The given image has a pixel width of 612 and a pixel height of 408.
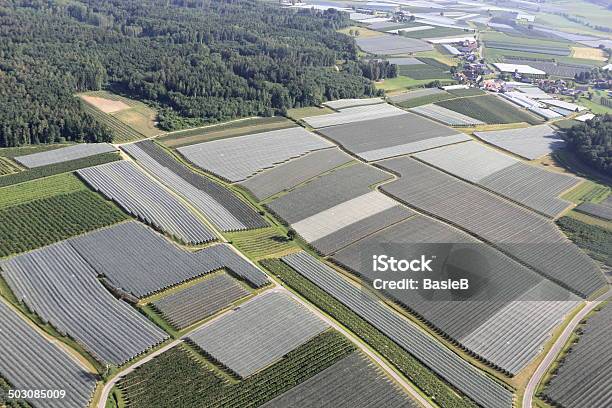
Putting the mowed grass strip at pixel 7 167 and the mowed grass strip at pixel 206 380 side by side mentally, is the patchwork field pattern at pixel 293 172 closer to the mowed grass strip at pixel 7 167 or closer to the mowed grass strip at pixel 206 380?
the mowed grass strip at pixel 206 380

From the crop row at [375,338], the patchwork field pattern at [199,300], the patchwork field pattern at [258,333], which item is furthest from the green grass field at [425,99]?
the patchwork field pattern at [258,333]

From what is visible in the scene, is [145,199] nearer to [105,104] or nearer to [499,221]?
[105,104]

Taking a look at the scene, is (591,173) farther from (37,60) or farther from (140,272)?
(37,60)

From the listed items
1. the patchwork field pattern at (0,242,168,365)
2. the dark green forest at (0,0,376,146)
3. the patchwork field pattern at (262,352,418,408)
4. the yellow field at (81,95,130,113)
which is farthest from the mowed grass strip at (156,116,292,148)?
the patchwork field pattern at (262,352,418,408)

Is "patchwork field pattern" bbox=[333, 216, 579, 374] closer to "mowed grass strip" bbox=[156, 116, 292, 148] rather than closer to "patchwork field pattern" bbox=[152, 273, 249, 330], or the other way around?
"patchwork field pattern" bbox=[152, 273, 249, 330]

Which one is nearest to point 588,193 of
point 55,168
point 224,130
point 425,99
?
point 425,99
